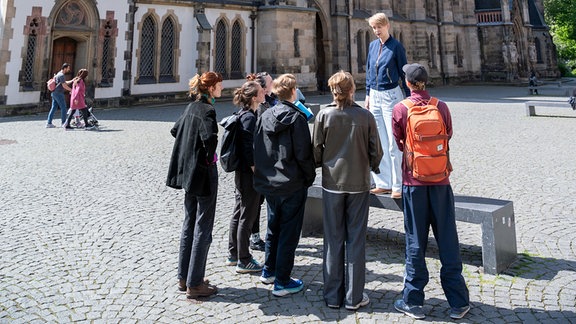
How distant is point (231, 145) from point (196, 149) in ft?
1.47

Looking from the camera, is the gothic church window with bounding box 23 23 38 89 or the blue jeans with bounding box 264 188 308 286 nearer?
the blue jeans with bounding box 264 188 308 286

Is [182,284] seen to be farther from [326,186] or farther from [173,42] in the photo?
[173,42]

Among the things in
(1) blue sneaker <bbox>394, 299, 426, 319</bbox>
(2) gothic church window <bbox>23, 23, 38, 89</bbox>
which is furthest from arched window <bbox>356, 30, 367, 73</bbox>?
(1) blue sneaker <bbox>394, 299, 426, 319</bbox>

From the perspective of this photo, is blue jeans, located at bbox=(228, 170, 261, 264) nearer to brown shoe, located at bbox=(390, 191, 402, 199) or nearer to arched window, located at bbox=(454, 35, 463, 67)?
brown shoe, located at bbox=(390, 191, 402, 199)

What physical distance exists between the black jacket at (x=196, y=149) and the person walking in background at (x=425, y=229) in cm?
147

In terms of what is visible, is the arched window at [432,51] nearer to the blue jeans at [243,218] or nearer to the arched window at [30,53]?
the arched window at [30,53]

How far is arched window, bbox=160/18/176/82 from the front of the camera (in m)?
19.0

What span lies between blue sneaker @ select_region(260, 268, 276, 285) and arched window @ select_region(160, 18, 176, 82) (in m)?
16.6

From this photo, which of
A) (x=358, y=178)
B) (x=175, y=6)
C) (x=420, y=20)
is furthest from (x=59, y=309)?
(x=420, y=20)

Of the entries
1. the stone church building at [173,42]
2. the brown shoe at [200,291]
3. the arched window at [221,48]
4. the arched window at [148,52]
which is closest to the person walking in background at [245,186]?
the brown shoe at [200,291]

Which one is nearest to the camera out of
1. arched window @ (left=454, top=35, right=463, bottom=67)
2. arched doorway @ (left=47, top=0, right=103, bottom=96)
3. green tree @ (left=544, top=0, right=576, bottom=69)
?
arched doorway @ (left=47, top=0, right=103, bottom=96)

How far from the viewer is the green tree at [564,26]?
46844 millimetres

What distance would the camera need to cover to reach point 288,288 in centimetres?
361

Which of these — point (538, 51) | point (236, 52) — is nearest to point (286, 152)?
point (236, 52)
